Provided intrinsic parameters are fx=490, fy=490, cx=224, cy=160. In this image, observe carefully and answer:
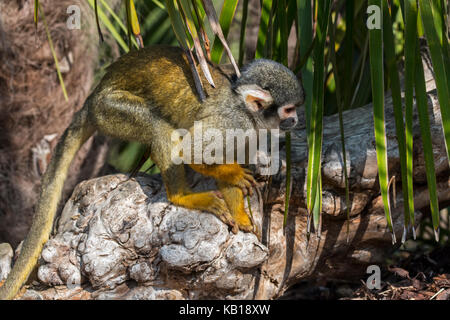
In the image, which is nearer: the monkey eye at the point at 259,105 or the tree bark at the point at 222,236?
the tree bark at the point at 222,236

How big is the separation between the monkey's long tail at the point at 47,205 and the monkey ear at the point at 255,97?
0.94 meters

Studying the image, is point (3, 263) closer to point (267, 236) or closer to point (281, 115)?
point (267, 236)

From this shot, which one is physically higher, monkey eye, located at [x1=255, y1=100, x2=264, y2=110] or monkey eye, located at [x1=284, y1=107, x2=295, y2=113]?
monkey eye, located at [x1=255, y1=100, x2=264, y2=110]

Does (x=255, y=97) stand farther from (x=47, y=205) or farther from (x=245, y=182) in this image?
(x=47, y=205)

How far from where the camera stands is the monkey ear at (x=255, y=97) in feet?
7.88

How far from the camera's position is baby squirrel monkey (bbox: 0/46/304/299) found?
2.42 meters

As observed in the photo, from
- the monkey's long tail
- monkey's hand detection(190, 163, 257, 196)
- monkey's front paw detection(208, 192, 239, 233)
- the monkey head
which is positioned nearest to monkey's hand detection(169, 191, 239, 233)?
monkey's front paw detection(208, 192, 239, 233)

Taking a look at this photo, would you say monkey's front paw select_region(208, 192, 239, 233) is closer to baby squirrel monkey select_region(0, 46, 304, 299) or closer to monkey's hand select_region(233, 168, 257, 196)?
baby squirrel monkey select_region(0, 46, 304, 299)

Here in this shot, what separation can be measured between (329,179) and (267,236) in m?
0.44

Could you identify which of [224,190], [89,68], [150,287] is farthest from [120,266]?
[89,68]

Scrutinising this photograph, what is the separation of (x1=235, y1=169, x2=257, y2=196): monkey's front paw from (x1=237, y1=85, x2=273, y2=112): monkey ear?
34 cm

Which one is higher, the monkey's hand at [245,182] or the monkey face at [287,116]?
the monkey face at [287,116]

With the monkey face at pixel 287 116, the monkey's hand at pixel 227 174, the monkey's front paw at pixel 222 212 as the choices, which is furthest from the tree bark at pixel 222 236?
the monkey face at pixel 287 116

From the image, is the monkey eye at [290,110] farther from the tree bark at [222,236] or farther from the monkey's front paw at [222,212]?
the monkey's front paw at [222,212]
